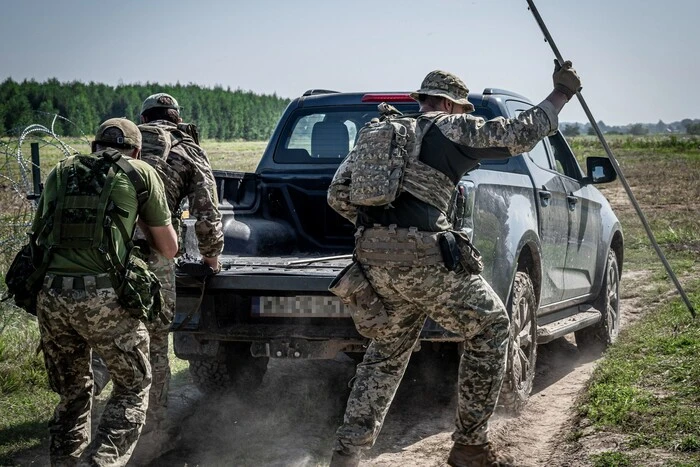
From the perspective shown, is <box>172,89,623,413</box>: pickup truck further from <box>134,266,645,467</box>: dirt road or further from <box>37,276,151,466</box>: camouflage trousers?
<box>37,276,151,466</box>: camouflage trousers

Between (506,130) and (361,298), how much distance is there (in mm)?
1023

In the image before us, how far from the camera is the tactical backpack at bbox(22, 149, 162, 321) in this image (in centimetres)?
417

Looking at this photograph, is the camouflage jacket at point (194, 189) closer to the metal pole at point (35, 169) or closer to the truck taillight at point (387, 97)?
the truck taillight at point (387, 97)

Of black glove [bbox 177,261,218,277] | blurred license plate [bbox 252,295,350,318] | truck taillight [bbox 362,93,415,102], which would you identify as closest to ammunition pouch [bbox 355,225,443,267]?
blurred license plate [bbox 252,295,350,318]

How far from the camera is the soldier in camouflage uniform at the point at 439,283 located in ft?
14.5

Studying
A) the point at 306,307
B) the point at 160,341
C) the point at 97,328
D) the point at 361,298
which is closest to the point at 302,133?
the point at 306,307

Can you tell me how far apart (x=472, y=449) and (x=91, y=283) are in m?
1.91

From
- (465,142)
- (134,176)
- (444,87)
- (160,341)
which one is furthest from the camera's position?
(160,341)

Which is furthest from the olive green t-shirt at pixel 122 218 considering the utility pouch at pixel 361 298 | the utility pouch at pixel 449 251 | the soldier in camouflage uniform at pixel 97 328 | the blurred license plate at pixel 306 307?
the utility pouch at pixel 449 251

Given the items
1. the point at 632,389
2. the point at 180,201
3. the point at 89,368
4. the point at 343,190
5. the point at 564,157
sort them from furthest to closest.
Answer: the point at 564,157
the point at 632,389
the point at 180,201
the point at 343,190
the point at 89,368

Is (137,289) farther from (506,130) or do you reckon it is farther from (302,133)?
(302,133)

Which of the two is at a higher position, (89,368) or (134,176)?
(134,176)

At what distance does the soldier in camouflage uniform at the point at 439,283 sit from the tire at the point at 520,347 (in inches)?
41.4

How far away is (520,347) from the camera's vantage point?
6023 mm
